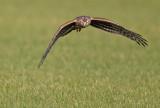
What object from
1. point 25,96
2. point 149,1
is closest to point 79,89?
point 25,96

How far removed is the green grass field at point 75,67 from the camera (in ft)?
31.3

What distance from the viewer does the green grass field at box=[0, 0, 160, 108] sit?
31.3ft

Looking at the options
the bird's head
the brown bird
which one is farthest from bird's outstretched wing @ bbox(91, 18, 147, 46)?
the bird's head

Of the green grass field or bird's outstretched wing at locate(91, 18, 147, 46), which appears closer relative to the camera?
the green grass field

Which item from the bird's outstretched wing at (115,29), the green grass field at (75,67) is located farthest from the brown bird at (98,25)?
the green grass field at (75,67)

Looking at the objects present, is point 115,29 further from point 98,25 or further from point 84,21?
point 84,21

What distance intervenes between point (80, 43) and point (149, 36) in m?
7.14

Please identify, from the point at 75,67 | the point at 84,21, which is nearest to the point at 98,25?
the point at 84,21

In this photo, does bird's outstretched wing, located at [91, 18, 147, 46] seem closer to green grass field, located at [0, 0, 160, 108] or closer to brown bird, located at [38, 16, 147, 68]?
brown bird, located at [38, 16, 147, 68]

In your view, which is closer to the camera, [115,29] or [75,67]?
[115,29]

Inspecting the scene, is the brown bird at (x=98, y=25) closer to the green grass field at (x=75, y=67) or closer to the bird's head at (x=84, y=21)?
the bird's head at (x=84, y=21)

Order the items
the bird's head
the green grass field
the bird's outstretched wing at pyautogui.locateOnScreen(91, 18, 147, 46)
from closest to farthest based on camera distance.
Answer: the green grass field → the bird's head → the bird's outstretched wing at pyautogui.locateOnScreen(91, 18, 147, 46)

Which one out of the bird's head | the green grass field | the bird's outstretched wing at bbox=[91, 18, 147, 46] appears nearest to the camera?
the green grass field

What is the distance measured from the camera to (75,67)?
15828 mm
